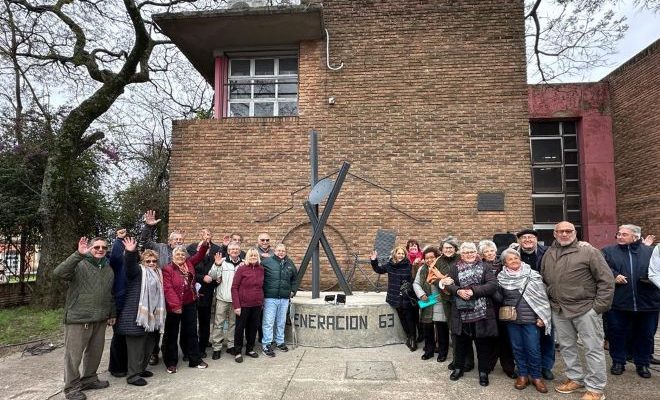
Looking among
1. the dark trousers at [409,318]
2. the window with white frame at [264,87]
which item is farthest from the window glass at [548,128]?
the dark trousers at [409,318]

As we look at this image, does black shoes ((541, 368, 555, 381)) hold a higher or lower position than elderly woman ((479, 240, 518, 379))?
lower

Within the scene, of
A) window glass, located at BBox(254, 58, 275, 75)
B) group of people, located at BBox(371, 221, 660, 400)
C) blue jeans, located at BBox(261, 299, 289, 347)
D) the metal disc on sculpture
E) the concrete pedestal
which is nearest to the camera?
group of people, located at BBox(371, 221, 660, 400)

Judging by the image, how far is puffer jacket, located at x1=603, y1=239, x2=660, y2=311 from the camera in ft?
17.1

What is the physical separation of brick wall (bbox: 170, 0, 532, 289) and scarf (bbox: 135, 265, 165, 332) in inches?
165

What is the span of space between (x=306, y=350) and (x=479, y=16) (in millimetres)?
7732

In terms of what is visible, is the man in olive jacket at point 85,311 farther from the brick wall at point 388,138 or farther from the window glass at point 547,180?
the window glass at point 547,180

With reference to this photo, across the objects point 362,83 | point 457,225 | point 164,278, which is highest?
point 362,83

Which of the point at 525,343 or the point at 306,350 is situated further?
the point at 306,350

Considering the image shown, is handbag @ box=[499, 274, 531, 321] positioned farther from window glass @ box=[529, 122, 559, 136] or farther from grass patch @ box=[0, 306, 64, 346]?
window glass @ box=[529, 122, 559, 136]

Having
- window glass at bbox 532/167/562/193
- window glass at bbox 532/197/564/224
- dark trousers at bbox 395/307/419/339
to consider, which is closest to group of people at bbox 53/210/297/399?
dark trousers at bbox 395/307/419/339

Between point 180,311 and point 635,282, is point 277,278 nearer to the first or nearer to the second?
point 180,311

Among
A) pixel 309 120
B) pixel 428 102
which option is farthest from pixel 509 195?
pixel 309 120

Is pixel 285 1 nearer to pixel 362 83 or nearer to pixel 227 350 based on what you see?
pixel 362 83

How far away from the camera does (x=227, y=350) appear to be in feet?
20.3
